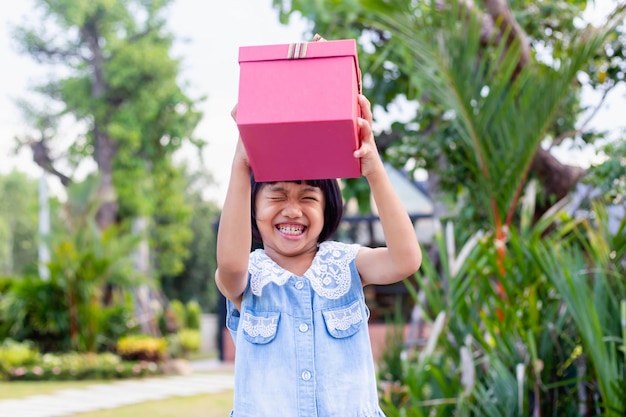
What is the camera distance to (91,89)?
19344 millimetres

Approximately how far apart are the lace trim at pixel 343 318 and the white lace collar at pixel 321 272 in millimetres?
39

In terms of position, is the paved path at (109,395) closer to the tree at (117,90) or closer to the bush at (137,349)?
the bush at (137,349)

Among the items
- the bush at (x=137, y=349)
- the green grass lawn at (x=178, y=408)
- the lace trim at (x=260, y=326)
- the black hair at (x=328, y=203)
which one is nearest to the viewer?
the lace trim at (x=260, y=326)

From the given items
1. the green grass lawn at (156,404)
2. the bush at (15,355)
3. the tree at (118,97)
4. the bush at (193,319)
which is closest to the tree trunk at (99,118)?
the tree at (118,97)

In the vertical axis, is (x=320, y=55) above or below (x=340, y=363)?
above

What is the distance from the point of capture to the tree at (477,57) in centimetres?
416

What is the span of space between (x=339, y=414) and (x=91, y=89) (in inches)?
738

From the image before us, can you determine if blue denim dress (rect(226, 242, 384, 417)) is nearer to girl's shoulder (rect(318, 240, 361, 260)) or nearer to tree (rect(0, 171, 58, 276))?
girl's shoulder (rect(318, 240, 361, 260))

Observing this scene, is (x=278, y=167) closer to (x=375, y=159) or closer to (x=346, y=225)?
(x=375, y=159)

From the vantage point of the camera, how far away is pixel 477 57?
457cm

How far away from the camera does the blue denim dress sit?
1.69m

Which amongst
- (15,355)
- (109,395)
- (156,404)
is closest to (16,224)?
(15,355)

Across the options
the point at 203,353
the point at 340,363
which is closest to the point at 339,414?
the point at 340,363

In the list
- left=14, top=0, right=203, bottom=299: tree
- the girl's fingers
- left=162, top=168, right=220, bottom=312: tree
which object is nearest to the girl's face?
the girl's fingers
